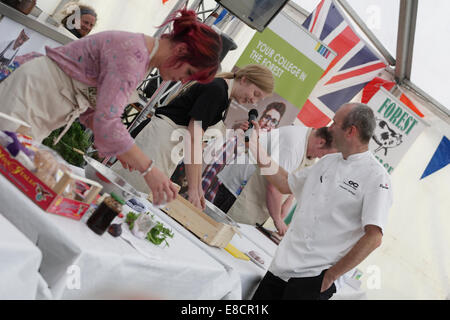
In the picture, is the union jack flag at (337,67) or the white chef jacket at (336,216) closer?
the white chef jacket at (336,216)

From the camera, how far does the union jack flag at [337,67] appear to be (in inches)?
195

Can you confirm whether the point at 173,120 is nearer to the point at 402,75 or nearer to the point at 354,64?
the point at 354,64

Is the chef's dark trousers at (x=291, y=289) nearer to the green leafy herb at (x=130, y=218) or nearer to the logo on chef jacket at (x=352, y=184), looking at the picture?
the logo on chef jacket at (x=352, y=184)

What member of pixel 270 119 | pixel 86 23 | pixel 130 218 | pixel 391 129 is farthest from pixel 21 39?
pixel 391 129

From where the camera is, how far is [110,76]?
1221 mm

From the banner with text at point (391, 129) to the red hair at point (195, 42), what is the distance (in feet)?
14.0

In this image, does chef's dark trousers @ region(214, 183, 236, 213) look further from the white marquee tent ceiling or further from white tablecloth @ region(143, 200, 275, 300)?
the white marquee tent ceiling

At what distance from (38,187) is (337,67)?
15.6 ft

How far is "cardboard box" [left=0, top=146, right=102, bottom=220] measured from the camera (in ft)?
3.51

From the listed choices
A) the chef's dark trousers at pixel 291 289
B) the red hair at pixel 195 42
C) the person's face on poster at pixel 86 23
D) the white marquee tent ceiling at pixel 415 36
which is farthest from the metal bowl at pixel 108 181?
the white marquee tent ceiling at pixel 415 36

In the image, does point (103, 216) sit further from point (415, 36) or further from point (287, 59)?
point (415, 36)

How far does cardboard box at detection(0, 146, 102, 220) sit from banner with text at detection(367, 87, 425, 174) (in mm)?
4630

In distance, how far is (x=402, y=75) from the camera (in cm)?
548

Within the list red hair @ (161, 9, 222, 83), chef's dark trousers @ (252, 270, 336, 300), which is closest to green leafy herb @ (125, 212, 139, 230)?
red hair @ (161, 9, 222, 83)
